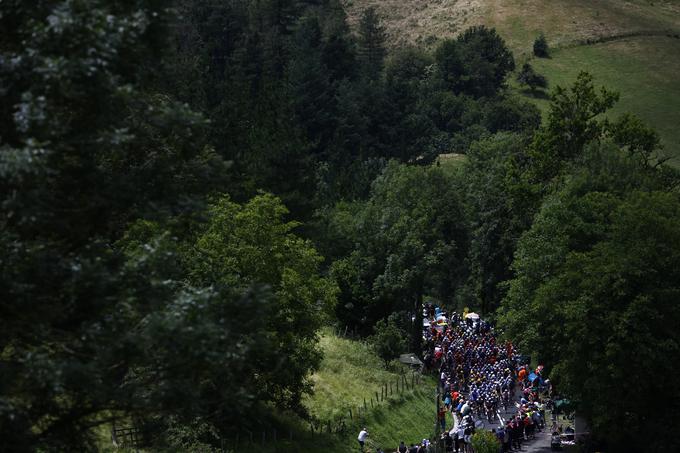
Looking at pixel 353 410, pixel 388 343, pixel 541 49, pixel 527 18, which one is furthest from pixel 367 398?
pixel 527 18

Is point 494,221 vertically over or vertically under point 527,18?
under

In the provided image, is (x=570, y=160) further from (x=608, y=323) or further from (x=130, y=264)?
(x=130, y=264)

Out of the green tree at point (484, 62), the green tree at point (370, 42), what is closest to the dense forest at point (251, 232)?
the green tree at point (484, 62)

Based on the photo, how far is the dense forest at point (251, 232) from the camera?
14.4 metres

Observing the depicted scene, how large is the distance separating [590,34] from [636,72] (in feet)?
56.6

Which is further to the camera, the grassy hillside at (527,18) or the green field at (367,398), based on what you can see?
the grassy hillside at (527,18)

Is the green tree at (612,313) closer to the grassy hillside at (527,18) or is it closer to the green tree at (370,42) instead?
the green tree at (370,42)

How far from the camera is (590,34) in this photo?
159500 mm

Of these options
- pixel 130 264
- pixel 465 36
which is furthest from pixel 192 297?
pixel 465 36

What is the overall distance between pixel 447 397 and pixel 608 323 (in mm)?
10432

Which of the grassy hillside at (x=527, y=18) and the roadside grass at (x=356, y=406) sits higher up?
the grassy hillside at (x=527, y=18)

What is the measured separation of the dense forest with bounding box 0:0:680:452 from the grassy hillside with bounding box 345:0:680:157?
35.1 metres

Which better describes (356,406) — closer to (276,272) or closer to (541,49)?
(276,272)

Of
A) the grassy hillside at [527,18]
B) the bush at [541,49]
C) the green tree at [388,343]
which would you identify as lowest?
the green tree at [388,343]
